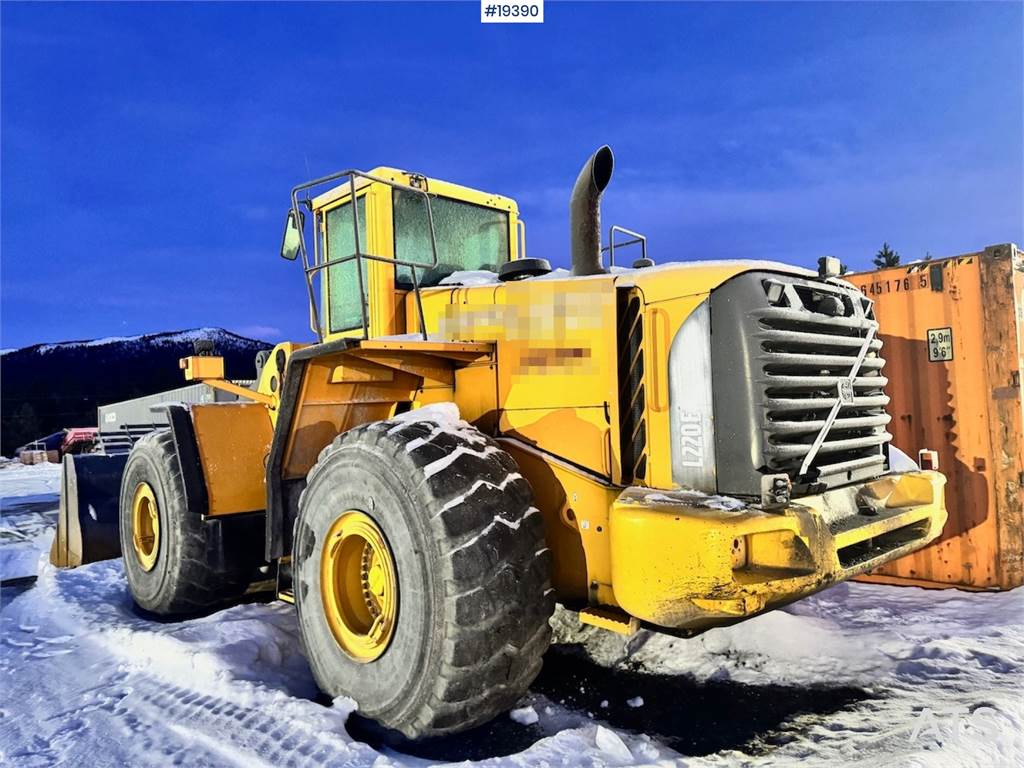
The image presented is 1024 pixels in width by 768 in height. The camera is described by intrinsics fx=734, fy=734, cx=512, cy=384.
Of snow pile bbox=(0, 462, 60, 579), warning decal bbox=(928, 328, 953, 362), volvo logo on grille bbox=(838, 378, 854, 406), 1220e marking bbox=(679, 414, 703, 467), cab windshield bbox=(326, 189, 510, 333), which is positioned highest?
cab windshield bbox=(326, 189, 510, 333)

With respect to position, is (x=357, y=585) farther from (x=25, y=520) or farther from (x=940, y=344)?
(x=25, y=520)

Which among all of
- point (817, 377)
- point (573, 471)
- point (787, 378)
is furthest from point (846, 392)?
point (573, 471)

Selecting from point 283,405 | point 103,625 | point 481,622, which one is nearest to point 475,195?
point 283,405

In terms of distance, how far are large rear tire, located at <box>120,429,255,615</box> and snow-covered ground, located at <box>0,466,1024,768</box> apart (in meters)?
0.32

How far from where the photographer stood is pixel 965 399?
5.75 meters

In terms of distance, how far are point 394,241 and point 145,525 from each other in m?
3.32

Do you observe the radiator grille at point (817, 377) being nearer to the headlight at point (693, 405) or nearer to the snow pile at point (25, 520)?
the headlight at point (693, 405)

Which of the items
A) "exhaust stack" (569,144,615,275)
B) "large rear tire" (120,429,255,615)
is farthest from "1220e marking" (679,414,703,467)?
"large rear tire" (120,429,255,615)

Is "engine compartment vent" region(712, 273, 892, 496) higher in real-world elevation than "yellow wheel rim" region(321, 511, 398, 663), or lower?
higher

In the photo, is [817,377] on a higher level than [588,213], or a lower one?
lower

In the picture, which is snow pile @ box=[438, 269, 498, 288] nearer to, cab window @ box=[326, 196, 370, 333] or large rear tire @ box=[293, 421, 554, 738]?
cab window @ box=[326, 196, 370, 333]

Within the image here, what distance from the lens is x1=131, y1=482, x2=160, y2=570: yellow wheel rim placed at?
5812mm

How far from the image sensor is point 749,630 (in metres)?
4.61

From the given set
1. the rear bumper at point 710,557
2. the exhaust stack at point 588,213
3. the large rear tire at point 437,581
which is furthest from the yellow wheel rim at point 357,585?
the exhaust stack at point 588,213
